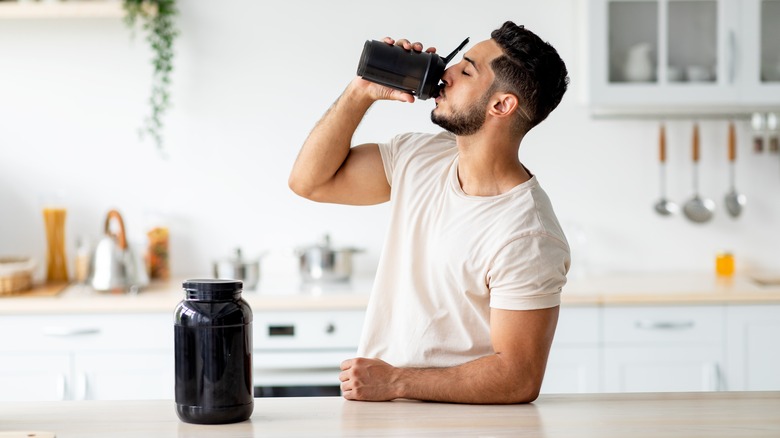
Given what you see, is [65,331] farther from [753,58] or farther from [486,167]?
[753,58]

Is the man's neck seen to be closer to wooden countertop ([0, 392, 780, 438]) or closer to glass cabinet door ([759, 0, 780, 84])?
wooden countertop ([0, 392, 780, 438])

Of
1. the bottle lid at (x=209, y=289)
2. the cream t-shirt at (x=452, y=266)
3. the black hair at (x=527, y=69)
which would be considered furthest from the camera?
the black hair at (x=527, y=69)

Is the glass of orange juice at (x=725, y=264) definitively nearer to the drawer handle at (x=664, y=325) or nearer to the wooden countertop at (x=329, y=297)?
the wooden countertop at (x=329, y=297)

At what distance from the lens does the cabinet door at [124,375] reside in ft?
10.8

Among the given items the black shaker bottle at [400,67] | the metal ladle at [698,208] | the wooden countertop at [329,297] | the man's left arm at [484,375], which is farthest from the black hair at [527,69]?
the metal ladle at [698,208]

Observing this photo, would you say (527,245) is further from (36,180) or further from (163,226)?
(36,180)

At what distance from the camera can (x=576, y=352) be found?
3369 millimetres

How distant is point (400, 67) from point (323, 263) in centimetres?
173

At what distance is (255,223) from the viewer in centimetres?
390

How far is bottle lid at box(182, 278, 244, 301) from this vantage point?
1.49 meters

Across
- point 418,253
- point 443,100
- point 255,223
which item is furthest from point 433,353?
point 255,223

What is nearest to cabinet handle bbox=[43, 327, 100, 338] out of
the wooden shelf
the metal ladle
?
the wooden shelf

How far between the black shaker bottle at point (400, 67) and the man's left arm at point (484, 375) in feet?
1.58

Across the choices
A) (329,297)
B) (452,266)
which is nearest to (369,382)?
(452,266)
